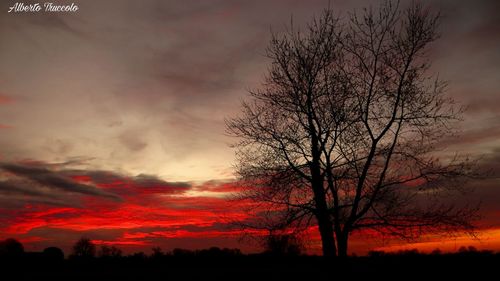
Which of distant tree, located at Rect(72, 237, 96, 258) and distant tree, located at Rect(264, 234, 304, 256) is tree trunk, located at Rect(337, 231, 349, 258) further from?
distant tree, located at Rect(72, 237, 96, 258)

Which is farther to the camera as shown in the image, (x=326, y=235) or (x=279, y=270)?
(x=279, y=270)

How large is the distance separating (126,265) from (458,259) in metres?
20.6

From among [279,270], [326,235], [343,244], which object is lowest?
[279,270]

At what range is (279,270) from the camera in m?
24.1

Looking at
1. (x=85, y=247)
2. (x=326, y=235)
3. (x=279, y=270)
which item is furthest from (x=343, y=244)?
(x=85, y=247)

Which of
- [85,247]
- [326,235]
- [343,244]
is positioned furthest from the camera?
[85,247]

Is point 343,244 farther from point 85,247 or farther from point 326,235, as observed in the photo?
point 85,247

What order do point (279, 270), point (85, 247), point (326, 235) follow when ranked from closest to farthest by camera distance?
point (326, 235) → point (279, 270) → point (85, 247)

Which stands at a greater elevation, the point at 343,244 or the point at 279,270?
the point at 343,244

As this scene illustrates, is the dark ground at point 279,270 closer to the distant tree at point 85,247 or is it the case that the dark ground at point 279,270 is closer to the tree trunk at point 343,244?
the tree trunk at point 343,244

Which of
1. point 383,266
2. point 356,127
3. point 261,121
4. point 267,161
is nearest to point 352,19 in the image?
point 356,127

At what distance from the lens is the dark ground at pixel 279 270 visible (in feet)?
62.0

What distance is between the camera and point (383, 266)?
74.5 feet

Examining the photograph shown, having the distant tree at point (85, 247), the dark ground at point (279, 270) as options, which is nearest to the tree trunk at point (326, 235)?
the dark ground at point (279, 270)
